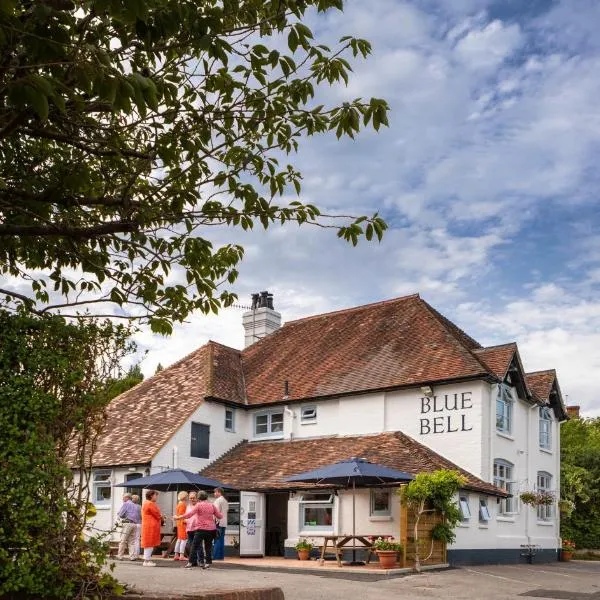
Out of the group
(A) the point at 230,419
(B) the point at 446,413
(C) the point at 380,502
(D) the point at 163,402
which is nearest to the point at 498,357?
(B) the point at 446,413

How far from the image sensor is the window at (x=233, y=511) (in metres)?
27.8

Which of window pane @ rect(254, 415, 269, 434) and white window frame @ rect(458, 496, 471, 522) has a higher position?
window pane @ rect(254, 415, 269, 434)

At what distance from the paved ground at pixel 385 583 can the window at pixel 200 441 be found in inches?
399

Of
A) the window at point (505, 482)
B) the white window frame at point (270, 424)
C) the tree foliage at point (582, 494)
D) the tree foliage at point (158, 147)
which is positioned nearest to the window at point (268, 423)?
the white window frame at point (270, 424)

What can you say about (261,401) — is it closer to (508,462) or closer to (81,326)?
(508,462)

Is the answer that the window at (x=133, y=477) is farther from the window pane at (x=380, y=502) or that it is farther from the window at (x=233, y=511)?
the window pane at (x=380, y=502)

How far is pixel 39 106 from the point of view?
492 cm

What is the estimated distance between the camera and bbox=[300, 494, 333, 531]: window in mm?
25625

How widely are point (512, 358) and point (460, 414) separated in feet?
10.7

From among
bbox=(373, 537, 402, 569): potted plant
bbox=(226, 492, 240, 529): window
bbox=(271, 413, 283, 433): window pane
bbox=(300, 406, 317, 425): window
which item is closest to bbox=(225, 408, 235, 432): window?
bbox=(271, 413, 283, 433): window pane

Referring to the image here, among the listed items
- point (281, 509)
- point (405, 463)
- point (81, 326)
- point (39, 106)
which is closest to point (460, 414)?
point (405, 463)

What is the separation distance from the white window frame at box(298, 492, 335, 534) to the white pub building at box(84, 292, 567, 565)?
0.20ft

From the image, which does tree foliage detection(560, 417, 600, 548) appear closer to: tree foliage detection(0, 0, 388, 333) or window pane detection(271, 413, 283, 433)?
window pane detection(271, 413, 283, 433)

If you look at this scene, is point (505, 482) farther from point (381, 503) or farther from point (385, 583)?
point (385, 583)
